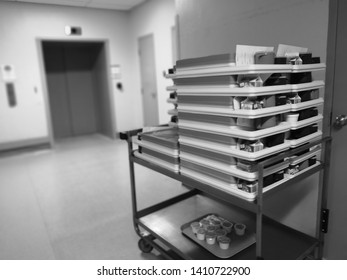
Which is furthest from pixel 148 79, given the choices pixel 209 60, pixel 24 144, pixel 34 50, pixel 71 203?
pixel 209 60

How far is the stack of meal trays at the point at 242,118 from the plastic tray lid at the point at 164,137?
0.36ft

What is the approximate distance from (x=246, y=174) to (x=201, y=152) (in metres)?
0.29

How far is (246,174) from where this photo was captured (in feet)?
3.77

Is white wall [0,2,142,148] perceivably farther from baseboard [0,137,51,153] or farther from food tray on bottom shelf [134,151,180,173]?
food tray on bottom shelf [134,151,180,173]

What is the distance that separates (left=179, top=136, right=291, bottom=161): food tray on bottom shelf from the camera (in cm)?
113

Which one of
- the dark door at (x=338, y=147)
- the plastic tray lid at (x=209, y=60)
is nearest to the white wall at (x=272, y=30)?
the dark door at (x=338, y=147)

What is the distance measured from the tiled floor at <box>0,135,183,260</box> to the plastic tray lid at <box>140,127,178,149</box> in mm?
876

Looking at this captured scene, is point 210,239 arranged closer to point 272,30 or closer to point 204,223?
point 204,223

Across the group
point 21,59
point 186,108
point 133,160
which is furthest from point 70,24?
point 186,108

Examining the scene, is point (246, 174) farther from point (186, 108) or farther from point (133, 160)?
point (133, 160)

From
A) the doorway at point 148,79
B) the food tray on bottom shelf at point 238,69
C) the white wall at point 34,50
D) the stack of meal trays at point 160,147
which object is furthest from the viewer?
the doorway at point 148,79

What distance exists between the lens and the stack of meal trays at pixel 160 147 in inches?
61.2

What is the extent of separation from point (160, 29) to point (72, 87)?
2.78 metres

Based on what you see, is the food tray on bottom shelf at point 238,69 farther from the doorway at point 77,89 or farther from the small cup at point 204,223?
the doorway at point 77,89
